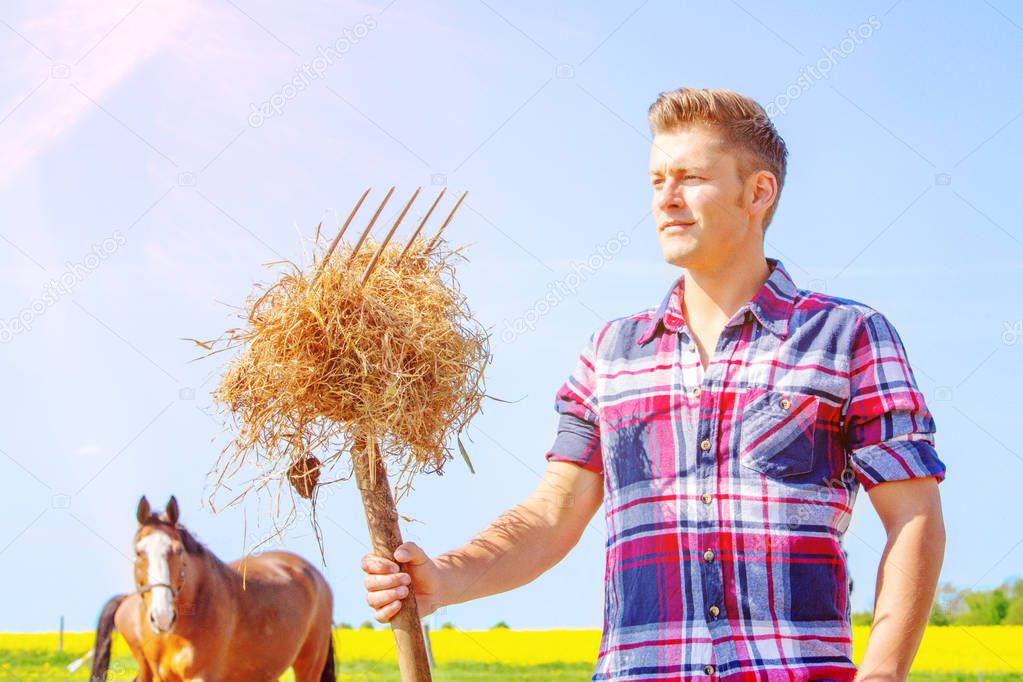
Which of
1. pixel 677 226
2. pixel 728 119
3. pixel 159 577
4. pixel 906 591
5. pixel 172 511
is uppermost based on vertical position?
pixel 728 119

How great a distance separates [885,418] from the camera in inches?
75.8

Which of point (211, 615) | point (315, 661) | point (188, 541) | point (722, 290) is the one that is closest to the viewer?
point (722, 290)

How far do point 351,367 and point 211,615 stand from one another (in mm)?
2728

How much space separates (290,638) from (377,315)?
3.29m

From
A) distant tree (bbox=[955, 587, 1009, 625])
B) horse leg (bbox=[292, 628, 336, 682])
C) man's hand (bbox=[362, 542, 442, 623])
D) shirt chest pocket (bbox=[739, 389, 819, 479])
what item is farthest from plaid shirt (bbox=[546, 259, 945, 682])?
distant tree (bbox=[955, 587, 1009, 625])

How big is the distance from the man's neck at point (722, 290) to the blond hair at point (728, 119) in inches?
6.5

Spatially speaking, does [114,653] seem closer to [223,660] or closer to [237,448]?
[223,660]

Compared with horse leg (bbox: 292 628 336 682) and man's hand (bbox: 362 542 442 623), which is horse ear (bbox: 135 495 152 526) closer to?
horse leg (bbox: 292 628 336 682)

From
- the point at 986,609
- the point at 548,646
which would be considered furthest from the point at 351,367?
the point at 986,609

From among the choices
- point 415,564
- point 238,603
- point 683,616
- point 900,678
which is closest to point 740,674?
point 683,616

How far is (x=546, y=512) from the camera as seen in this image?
226 cm

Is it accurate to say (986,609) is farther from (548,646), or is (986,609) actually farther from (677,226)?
(677,226)

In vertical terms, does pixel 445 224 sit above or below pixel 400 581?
above

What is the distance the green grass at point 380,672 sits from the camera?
234 inches
